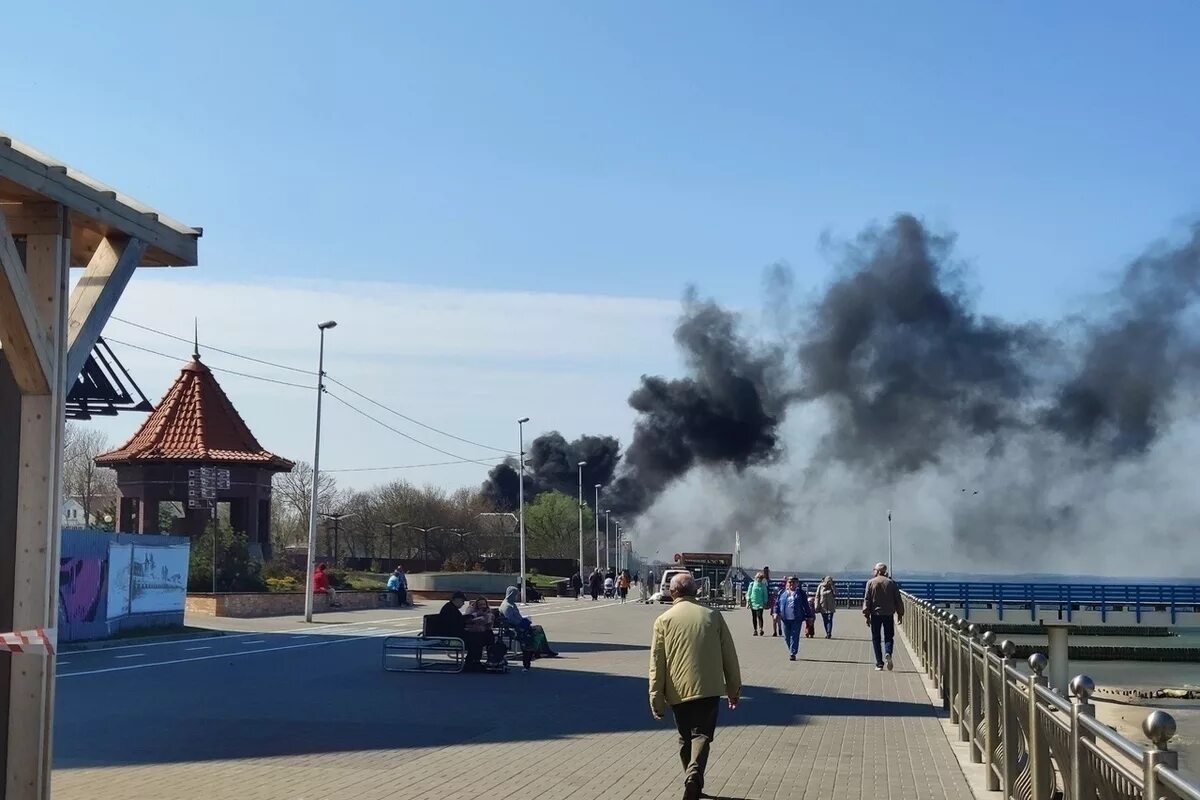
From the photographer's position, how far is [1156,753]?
171 inches

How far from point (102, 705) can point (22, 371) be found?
9.07 m

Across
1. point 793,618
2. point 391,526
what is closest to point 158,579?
point 793,618

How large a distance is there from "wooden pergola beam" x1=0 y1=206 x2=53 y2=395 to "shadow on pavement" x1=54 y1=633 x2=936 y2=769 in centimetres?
445

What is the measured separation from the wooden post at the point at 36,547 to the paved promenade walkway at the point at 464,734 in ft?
6.56

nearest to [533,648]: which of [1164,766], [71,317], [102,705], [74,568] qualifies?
[102,705]

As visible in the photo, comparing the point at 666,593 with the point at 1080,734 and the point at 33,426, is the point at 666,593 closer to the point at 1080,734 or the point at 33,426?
the point at 33,426

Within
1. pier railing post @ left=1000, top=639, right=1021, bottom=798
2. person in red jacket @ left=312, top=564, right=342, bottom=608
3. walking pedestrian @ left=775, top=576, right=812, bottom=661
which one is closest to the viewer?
pier railing post @ left=1000, top=639, right=1021, bottom=798

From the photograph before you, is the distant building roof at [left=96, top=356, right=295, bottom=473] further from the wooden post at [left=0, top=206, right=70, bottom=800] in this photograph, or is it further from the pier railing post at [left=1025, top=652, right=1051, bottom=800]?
the pier railing post at [left=1025, top=652, right=1051, bottom=800]

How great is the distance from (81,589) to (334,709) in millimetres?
15002

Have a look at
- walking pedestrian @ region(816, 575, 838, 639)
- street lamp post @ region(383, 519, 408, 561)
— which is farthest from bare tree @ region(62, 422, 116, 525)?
walking pedestrian @ region(816, 575, 838, 639)

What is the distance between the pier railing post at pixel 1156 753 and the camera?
14.2ft

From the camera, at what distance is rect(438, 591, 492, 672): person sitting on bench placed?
20.9 meters

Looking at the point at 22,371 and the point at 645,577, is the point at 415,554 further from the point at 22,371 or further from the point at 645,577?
the point at 22,371

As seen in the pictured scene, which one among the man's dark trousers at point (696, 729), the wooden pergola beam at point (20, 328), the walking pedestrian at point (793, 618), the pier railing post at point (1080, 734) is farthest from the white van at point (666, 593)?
the wooden pergola beam at point (20, 328)
